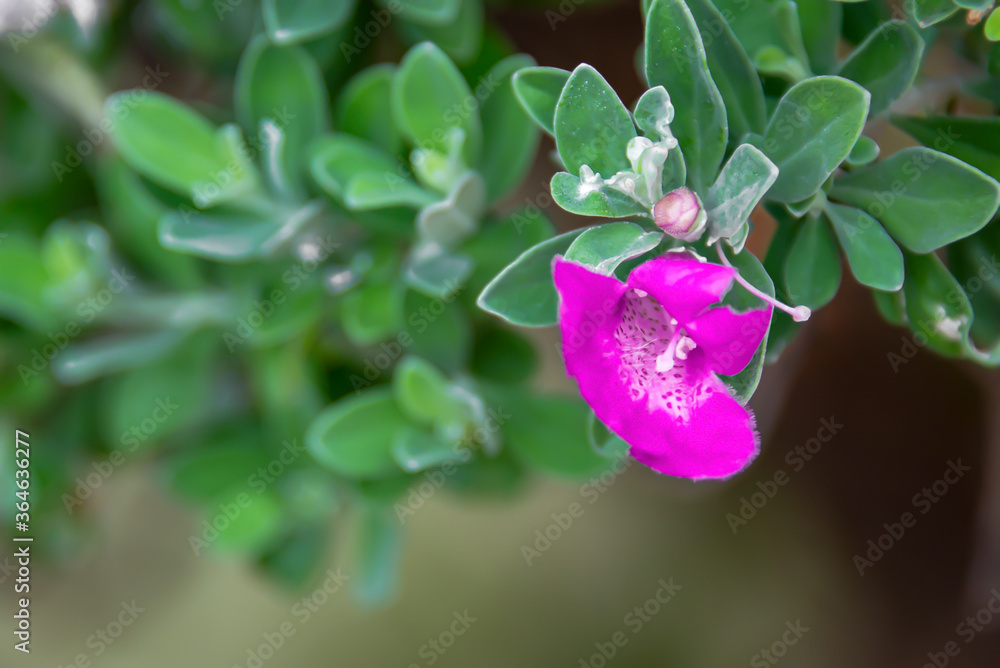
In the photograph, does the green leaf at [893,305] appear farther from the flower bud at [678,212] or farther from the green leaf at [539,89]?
the green leaf at [539,89]

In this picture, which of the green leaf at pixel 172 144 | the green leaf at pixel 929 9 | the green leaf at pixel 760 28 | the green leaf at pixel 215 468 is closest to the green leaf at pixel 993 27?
the green leaf at pixel 929 9

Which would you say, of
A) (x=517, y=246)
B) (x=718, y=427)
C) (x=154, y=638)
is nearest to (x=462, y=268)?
(x=517, y=246)

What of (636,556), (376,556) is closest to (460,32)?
(376,556)

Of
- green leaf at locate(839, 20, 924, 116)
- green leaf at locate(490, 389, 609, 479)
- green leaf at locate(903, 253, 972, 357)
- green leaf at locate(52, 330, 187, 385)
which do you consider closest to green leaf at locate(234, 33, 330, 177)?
green leaf at locate(52, 330, 187, 385)

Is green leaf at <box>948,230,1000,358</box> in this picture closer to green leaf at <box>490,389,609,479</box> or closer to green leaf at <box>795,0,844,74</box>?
green leaf at <box>795,0,844,74</box>

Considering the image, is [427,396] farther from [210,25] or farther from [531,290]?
[210,25]

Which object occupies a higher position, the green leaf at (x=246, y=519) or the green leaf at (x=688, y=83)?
the green leaf at (x=688, y=83)
